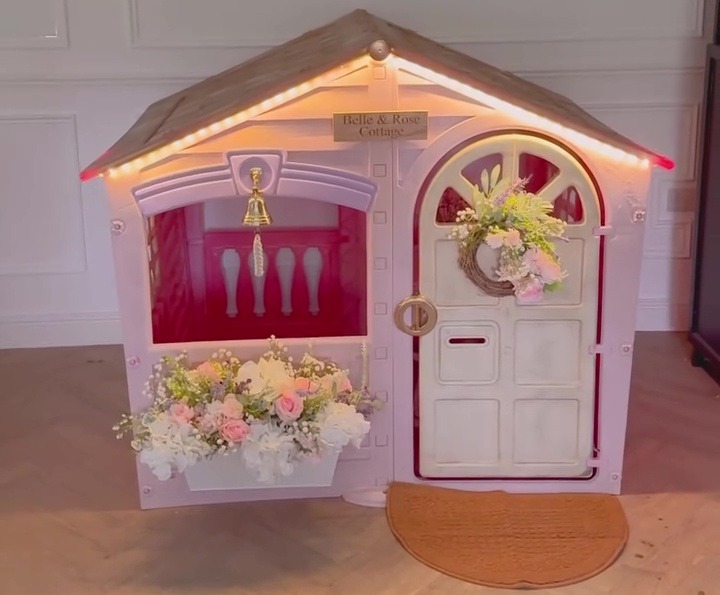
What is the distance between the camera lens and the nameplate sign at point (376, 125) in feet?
8.39

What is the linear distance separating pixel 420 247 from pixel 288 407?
57cm

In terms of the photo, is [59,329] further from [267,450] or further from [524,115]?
[524,115]

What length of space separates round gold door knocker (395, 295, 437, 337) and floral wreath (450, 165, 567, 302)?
0.54 ft

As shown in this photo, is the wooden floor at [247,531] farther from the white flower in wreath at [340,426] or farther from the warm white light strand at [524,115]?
the warm white light strand at [524,115]

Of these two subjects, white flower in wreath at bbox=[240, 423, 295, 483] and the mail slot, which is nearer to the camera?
white flower in wreath at bbox=[240, 423, 295, 483]

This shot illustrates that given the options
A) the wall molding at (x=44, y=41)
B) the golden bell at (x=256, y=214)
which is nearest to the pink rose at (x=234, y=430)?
the golden bell at (x=256, y=214)

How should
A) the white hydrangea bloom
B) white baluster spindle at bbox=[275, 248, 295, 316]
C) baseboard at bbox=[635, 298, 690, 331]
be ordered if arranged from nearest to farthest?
the white hydrangea bloom
white baluster spindle at bbox=[275, 248, 295, 316]
baseboard at bbox=[635, 298, 690, 331]

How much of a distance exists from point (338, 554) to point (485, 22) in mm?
2170

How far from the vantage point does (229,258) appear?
348cm

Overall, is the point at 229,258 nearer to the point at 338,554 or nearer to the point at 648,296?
the point at 338,554

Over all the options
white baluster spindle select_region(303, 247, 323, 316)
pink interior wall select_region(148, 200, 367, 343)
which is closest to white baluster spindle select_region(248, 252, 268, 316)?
pink interior wall select_region(148, 200, 367, 343)

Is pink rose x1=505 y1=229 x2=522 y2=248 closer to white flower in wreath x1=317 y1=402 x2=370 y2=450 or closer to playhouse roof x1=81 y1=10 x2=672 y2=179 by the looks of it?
playhouse roof x1=81 y1=10 x2=672 y2=179

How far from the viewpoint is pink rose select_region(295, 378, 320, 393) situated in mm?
2574

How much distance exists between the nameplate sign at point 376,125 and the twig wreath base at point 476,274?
0.34m
